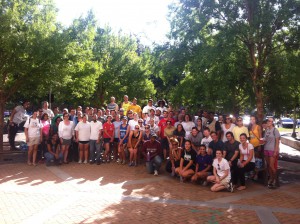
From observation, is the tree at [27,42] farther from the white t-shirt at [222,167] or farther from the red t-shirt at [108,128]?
the white t-shirt at [222,167]

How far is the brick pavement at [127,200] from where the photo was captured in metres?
6.20

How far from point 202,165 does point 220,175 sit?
2.60 ft

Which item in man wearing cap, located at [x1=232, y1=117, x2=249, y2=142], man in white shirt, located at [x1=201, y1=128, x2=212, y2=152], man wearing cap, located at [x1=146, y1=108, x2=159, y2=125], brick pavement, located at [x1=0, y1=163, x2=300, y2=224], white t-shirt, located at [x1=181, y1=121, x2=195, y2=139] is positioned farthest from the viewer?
man wearing cap, located at [x1=146, y1=108, x2=159, y2=125]

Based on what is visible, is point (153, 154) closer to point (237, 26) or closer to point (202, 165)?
point (202, 165)

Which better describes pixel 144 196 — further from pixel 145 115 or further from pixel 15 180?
pixel 145 115

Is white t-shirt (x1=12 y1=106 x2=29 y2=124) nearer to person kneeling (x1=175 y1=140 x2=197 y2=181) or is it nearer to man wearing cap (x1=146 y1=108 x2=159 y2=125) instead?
man wearing cap (x1=146 y1=108 x2=159 y2=125)

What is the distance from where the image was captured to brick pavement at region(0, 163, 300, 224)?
6.20 metres

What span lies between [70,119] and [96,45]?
16285mm

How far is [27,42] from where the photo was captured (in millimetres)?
11328

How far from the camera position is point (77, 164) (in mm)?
11312

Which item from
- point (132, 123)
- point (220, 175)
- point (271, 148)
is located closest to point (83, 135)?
point (132, 123)

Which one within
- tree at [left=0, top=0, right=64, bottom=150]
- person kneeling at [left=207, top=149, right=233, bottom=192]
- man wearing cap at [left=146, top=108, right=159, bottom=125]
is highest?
tree at [left=0, top=0, right=64, bottom=150]

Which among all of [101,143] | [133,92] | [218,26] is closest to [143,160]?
[101,143]

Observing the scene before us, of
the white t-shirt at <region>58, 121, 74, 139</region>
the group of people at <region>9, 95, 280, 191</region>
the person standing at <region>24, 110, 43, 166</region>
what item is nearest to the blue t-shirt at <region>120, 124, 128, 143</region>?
the group of people at <region>9, 95, 280, 191</region>
